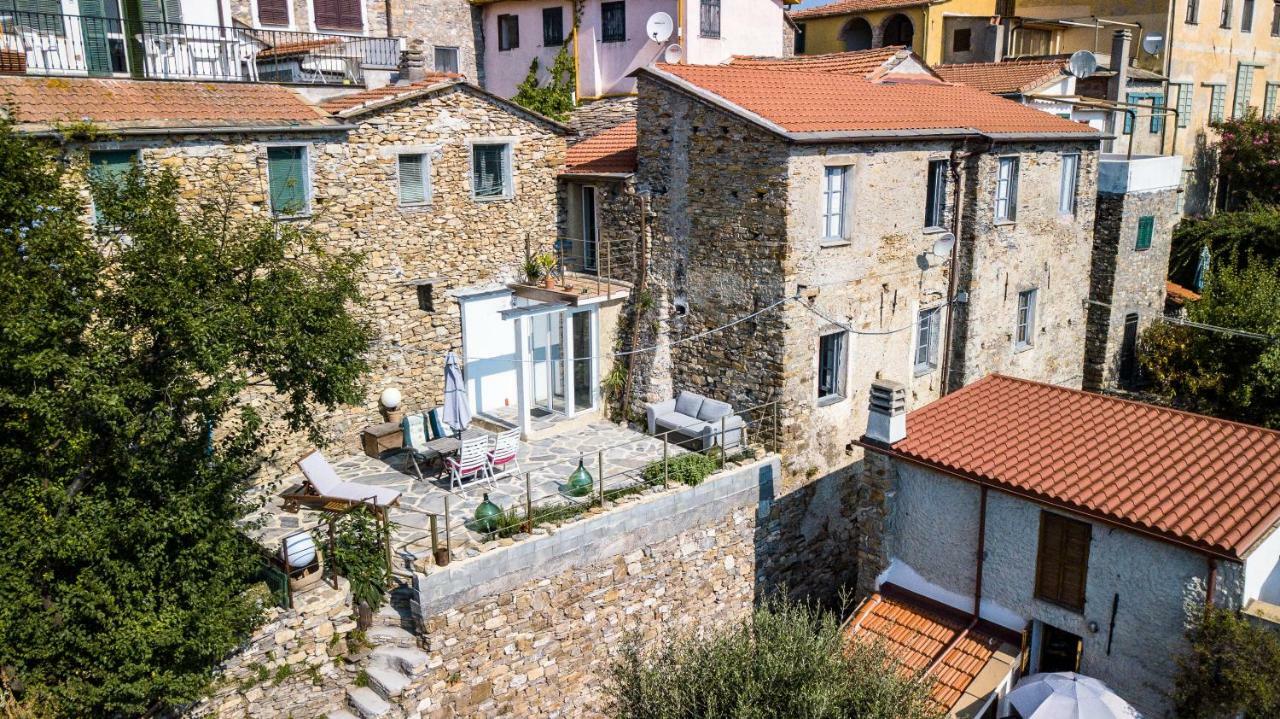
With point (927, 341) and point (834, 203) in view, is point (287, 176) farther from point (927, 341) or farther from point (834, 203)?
point (927, 341)

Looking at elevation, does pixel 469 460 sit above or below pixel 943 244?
below

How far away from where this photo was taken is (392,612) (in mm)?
13703

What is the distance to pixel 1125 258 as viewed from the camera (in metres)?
26.5

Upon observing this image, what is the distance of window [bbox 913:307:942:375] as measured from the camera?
2081 centimetres

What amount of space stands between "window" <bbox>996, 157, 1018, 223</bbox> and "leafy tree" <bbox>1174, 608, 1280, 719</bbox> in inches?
463

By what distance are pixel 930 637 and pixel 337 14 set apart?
20352 mm

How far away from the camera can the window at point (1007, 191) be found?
69.8ft

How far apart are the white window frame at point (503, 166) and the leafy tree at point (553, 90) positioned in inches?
245

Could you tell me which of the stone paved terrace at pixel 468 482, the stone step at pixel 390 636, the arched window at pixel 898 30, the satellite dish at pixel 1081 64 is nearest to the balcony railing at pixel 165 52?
the stone paved terrace at pixel 468 482

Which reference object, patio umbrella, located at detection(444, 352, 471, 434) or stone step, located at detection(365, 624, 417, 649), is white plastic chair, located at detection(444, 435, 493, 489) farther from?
stone step, located at detection(365, 624, 417, 649)

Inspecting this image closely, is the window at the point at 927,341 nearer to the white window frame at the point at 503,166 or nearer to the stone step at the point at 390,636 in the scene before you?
the white window frame at the point at 503,166

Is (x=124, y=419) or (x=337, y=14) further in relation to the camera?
(x=337, y=14)

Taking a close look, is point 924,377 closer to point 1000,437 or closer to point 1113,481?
point 1000,437

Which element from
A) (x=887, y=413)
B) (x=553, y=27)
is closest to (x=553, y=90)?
(x=553, y=27)
